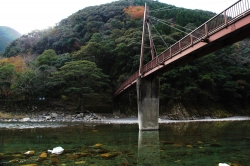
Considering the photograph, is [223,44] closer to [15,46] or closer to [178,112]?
[178,112]

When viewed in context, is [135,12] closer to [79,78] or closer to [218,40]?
[79,78]

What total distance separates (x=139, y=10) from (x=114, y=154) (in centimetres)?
5782

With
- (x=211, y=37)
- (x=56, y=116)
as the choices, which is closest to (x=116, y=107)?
(x=56, y=116)

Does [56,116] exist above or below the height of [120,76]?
below

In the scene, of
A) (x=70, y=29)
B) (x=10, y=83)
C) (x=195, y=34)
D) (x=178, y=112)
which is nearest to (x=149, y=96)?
(x=195, y=34)

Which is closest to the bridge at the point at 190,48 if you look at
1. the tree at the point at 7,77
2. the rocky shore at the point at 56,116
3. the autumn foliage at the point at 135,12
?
the rocky shore at the point at 56,116

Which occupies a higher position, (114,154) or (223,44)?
(223,44)

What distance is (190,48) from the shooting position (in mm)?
13109

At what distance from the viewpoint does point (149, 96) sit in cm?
1903

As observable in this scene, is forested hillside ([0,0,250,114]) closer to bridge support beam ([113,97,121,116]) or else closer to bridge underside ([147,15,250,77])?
bridge support beam ([113,97,121,116])

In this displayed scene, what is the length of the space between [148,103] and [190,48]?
7.21 m

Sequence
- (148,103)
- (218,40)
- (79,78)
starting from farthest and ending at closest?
(79,78)
(148,103)
(218,40)

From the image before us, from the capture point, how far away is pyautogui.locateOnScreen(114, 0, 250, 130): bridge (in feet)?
31.9

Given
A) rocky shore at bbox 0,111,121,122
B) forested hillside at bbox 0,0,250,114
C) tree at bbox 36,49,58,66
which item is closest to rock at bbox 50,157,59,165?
rocky shore at bbox 0,111,121,122
